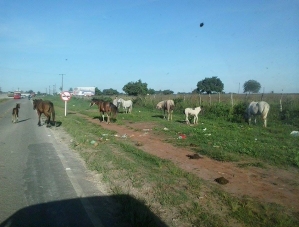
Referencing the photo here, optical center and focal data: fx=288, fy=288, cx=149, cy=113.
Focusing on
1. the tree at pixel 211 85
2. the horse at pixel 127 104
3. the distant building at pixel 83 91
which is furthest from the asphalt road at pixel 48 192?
the distant building at pixel 83 91

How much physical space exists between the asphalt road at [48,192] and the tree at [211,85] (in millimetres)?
37061

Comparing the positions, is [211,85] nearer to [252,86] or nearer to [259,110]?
[252,86]

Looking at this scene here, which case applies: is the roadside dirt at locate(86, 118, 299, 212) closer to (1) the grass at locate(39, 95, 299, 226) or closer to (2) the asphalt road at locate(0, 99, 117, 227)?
(1) the grass at locate(39, 95, 299, 226)

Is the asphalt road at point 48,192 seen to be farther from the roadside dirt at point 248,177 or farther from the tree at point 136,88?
the tree at point 136,88

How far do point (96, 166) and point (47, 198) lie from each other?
2468 millimetres

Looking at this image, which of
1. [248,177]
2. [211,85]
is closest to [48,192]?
[248,177]

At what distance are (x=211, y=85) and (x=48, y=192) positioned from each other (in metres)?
41.8

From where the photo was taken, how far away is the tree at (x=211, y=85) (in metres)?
44.5

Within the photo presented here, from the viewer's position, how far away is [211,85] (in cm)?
4572

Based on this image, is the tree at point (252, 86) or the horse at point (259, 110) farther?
the tree at point (252, 86)

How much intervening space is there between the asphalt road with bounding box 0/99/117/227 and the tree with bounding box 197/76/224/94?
37.1 m

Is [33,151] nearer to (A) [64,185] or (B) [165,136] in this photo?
(A) [64,185]

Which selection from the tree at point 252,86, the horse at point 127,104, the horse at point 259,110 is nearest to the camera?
the horse at point 259,110

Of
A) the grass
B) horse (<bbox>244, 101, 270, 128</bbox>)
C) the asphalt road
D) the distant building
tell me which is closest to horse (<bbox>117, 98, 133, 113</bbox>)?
horse (<bbox>244, 101, 270, 128</bbox>)
